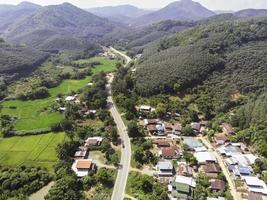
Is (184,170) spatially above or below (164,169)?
above

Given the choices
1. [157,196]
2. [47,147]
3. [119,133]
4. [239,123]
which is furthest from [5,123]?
[239,123]

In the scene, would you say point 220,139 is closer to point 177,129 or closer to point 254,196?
point 177,129

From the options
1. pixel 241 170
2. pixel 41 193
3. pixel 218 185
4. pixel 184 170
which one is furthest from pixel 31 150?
pixel 241 170

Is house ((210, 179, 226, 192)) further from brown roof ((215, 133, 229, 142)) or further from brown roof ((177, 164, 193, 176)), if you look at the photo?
brown roof ((215, 133, 229, 142))

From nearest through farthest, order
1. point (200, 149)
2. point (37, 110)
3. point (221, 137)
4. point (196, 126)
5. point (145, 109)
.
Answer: point (200, 149)
point (221, 137)
point (196, 126)
point (145, 109)
point (37, 110)

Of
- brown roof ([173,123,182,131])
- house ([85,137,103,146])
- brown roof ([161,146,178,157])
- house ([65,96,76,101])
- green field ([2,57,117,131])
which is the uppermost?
brown roof ([161,146,178,157])

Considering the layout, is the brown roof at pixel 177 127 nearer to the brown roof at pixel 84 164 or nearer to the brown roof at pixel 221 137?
the brown roof at pixel 221 137

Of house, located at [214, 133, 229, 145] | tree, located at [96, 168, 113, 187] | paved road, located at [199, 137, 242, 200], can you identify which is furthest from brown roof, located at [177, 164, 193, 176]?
house, located at [214, 133, 229, 145]
